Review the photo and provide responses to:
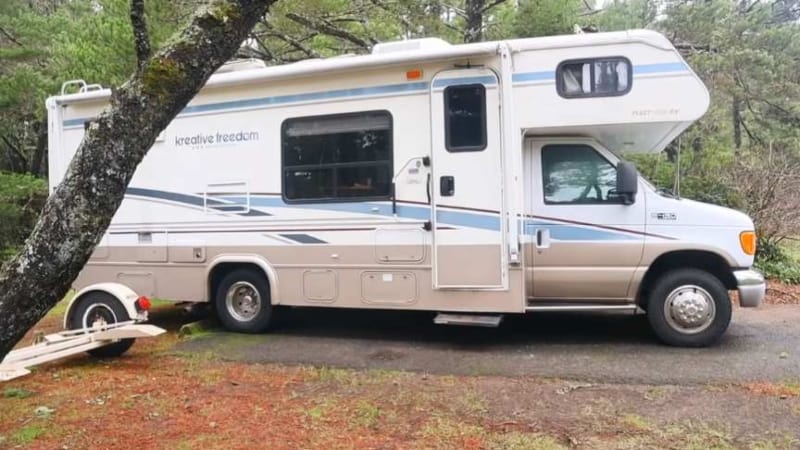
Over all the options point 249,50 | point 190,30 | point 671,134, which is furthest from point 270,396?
point 249,50

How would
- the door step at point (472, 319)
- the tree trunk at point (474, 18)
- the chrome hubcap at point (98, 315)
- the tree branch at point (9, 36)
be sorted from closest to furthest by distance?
A: the door step at point (472, 319) < the chrome hubcap at point (98, 315) < the tree trunk at point (474, 18) < the tree branch at point (9, 36)

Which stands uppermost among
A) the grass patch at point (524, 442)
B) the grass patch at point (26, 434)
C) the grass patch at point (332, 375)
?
the grass patch at point (332, 375)

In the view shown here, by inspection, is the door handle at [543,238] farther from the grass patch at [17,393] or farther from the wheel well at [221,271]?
the grass patch at [17,393]

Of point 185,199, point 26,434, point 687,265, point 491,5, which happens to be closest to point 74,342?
point 26,434

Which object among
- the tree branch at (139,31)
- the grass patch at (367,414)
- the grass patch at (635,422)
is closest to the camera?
the tree branch at (139,31)

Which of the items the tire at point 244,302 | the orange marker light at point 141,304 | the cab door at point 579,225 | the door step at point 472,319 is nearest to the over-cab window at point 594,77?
the cab door at point 579,225

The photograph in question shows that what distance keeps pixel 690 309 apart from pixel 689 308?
13mm

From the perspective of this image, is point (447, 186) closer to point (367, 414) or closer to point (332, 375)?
point (332, 375)

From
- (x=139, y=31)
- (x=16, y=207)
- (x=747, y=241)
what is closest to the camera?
(x=139, y=31)

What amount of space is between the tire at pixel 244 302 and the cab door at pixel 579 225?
9.61ft

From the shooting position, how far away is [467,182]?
20.7 ft

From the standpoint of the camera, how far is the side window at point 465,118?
6270mm

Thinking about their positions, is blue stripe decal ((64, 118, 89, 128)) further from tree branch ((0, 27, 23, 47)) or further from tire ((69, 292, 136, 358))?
tree branch ((0, 27, 23, 47))

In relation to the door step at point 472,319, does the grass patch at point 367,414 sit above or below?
below
